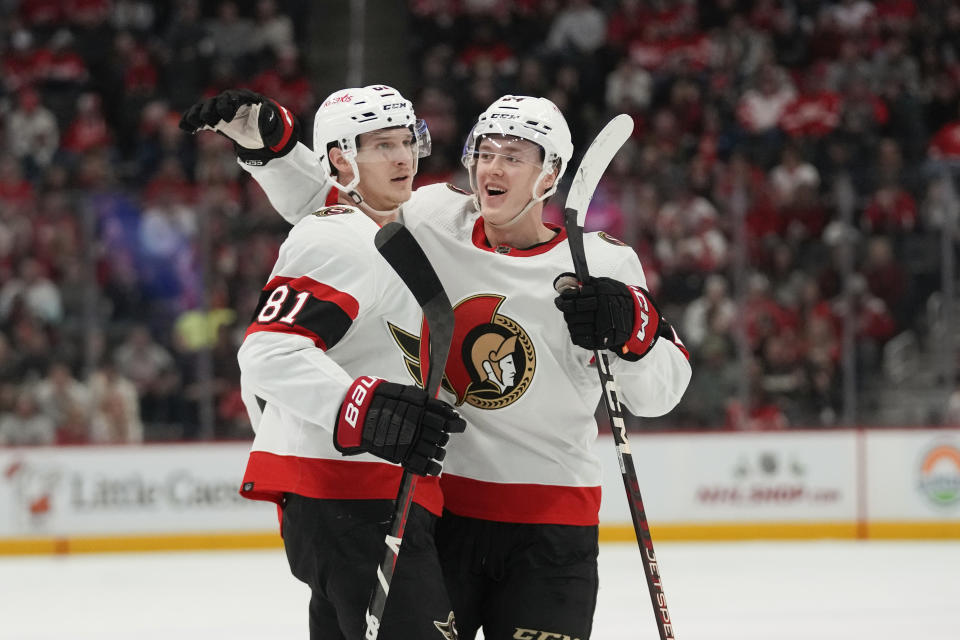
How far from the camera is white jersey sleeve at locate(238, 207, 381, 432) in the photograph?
7.50 feet

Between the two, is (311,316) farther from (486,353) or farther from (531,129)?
(531,129)

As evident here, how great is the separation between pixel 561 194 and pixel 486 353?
5232mm

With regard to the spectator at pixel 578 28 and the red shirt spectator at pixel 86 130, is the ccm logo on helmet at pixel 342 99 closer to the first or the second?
the red shirt spectator at pixel 86 130

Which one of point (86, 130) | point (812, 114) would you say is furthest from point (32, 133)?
point (812, 114)

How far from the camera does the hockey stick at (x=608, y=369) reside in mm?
2555

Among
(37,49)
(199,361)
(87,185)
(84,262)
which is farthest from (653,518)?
(37,49)

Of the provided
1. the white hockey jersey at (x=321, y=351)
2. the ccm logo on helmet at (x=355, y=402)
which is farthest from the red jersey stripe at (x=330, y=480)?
the ccm logo on helmet at (x=355, y=402)

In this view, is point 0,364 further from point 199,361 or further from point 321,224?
point 321,224

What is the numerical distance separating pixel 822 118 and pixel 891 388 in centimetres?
287

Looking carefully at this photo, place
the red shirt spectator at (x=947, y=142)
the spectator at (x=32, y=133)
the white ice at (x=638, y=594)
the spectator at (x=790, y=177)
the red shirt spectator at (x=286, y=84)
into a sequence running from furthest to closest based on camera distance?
the red shirt spectator at (x=286, y=84)
the spectator at (x=32, y=133)
the red shirt spectator at (x=947, y=142)
the spectator at (x=790, y=177)
the white ice at (x=638, y=594)

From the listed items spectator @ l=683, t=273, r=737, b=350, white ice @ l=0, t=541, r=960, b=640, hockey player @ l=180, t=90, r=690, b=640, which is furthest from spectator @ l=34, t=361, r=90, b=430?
hockey player @ l=180, t=90, r=690, b=640

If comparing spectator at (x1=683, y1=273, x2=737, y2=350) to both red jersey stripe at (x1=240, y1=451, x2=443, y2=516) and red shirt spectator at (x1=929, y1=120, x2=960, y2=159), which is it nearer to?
red shirt spectator at (x1=929, y1=120, x2=960, y2=159)

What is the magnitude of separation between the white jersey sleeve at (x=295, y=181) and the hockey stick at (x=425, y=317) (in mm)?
919

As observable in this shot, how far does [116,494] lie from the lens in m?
7.35
